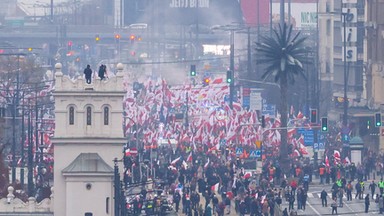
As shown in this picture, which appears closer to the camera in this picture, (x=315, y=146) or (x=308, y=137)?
(x=315, y=146)

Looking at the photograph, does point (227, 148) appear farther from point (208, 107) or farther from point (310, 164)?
point (208, 107)

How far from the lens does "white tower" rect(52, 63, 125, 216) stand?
98.1 meters

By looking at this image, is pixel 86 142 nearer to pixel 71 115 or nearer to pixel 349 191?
pixel 71 115

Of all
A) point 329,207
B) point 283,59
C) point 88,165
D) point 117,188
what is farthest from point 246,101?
point 117,188

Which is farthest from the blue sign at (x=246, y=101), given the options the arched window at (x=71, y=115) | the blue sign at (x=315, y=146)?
the arched window at (x=71, y=115)

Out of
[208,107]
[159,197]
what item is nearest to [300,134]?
[208,107]

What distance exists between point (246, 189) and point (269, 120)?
31.4m

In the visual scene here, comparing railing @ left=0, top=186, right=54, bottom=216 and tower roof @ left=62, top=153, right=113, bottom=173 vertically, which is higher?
tower roof @ left=62, top=153, right=113, bottom=173

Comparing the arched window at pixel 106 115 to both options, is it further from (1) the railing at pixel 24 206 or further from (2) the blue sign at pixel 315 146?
(2) the blue sign at pixel 315 146

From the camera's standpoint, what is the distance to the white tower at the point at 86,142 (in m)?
98.1

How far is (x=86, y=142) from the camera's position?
99.8m

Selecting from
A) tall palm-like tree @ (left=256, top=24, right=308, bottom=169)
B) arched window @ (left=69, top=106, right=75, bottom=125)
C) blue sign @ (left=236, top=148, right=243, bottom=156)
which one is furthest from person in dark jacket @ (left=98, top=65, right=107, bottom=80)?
tall palm-like tree @ (left=256, top=24, right=308, bottom=169)

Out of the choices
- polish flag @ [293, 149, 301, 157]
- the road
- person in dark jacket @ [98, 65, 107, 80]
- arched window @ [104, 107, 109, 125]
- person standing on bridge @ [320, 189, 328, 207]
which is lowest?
the road

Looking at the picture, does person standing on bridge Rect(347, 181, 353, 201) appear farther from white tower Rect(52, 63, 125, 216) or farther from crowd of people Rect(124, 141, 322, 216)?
white tower Rect(52, 63, 125, 216)
